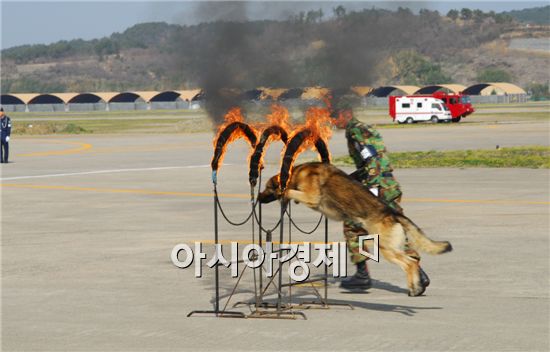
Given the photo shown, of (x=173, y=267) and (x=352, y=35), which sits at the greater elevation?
(x=352, y=35)

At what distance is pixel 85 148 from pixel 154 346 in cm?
4621

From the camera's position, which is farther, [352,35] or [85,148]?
[85,148]

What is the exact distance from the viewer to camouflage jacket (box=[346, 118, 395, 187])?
43.9 feet

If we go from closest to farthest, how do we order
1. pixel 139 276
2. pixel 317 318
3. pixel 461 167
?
pixel 317 318
pixel 139 276
pixel 461 167

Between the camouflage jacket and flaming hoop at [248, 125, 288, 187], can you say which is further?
the camouflage jacket

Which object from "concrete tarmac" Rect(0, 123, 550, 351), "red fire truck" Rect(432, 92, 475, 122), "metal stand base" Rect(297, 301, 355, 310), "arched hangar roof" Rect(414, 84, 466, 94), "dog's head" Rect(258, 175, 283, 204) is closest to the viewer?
"concrete tarmac" Rect(0, 123, 550, 351)

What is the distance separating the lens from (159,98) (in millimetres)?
175500

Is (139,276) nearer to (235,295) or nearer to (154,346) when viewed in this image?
(235,295)

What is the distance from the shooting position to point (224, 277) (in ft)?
48.8

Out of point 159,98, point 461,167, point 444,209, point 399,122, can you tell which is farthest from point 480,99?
point 444,209

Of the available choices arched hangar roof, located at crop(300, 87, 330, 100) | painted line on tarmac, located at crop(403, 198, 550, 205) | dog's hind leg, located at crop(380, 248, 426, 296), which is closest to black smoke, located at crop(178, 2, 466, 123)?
arched hangar roof, located at crop(300, 87, 330, 100)

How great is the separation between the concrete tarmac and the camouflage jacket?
160 centimetres

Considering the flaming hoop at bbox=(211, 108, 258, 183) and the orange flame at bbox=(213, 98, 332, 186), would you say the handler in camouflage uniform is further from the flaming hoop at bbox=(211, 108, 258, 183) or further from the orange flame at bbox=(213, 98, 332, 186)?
the flaming hoop at bbox=(211, 108, 258, 183)

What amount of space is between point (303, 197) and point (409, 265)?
1.51 m
